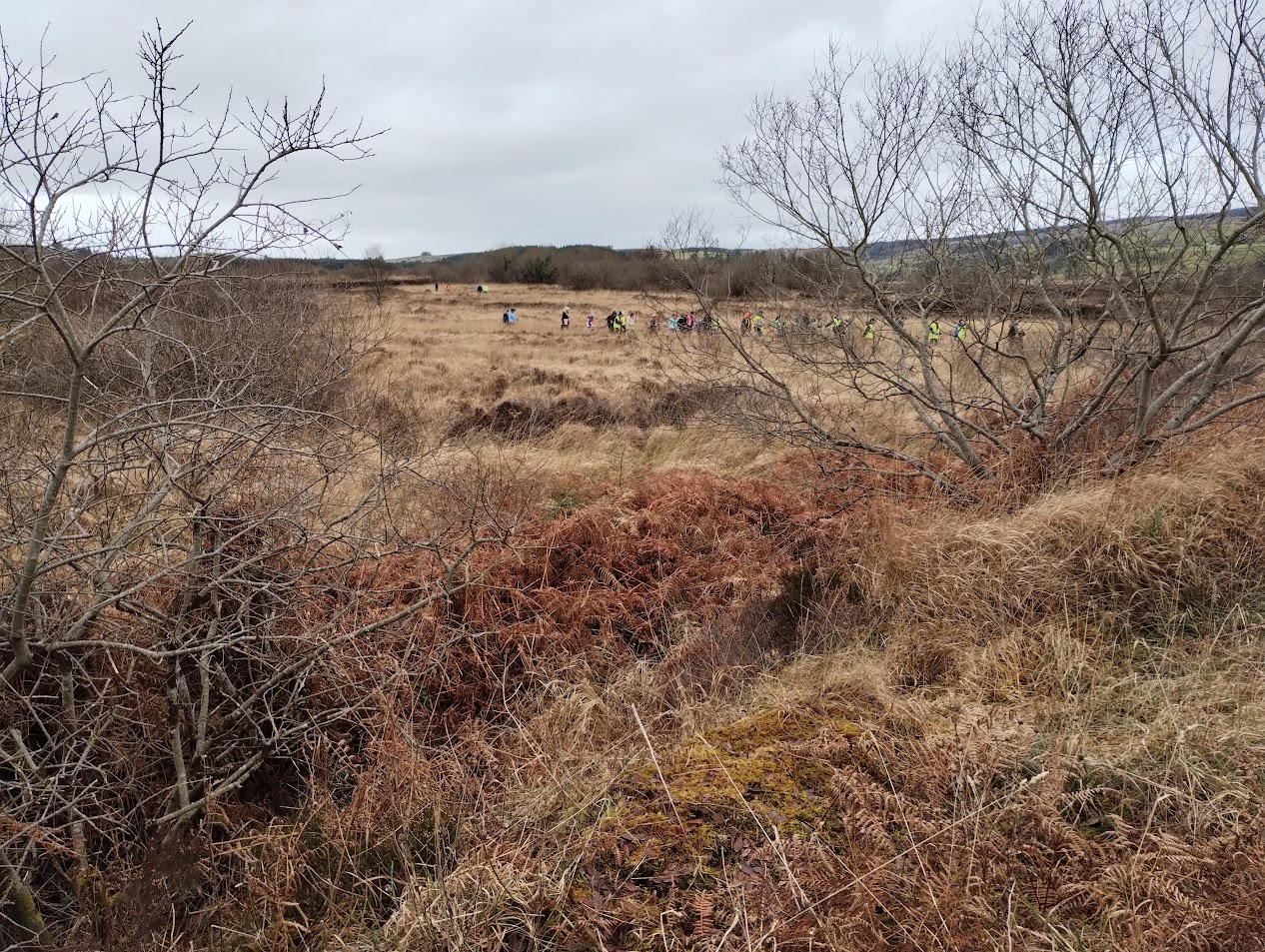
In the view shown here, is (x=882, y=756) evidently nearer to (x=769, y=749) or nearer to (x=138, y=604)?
(x=769, y=749)

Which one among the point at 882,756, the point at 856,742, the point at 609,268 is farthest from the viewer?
the point at 609,268

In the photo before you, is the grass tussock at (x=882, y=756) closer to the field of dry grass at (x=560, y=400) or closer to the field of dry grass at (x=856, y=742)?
the field of dry grass at (x=856, y=742)

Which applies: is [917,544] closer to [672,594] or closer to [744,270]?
[672,594]

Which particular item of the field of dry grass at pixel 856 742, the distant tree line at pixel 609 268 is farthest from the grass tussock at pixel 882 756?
the distant tree line at pixel 609 268

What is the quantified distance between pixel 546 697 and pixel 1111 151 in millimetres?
5315

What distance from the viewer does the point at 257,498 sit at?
3.99 meters

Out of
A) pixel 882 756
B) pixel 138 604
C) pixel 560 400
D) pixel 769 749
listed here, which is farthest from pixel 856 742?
pixel 560 400

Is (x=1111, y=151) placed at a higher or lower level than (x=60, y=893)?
higher

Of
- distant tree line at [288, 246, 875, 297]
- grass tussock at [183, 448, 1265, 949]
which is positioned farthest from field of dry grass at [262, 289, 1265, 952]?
distant tree line at [288, 246, 875, 297]

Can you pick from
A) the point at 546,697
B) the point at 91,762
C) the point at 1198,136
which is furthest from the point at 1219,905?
the point at 1198,136

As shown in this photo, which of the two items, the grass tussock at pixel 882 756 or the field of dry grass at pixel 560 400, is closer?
the grass tussock at pixel 882 756

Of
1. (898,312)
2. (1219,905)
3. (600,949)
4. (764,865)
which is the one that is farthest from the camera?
(898,312)

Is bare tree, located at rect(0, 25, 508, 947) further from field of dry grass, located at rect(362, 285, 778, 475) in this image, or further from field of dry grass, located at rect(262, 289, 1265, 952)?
field of dry grass, located at rect(362, 285, 778, 475)

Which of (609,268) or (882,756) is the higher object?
(609,268)
